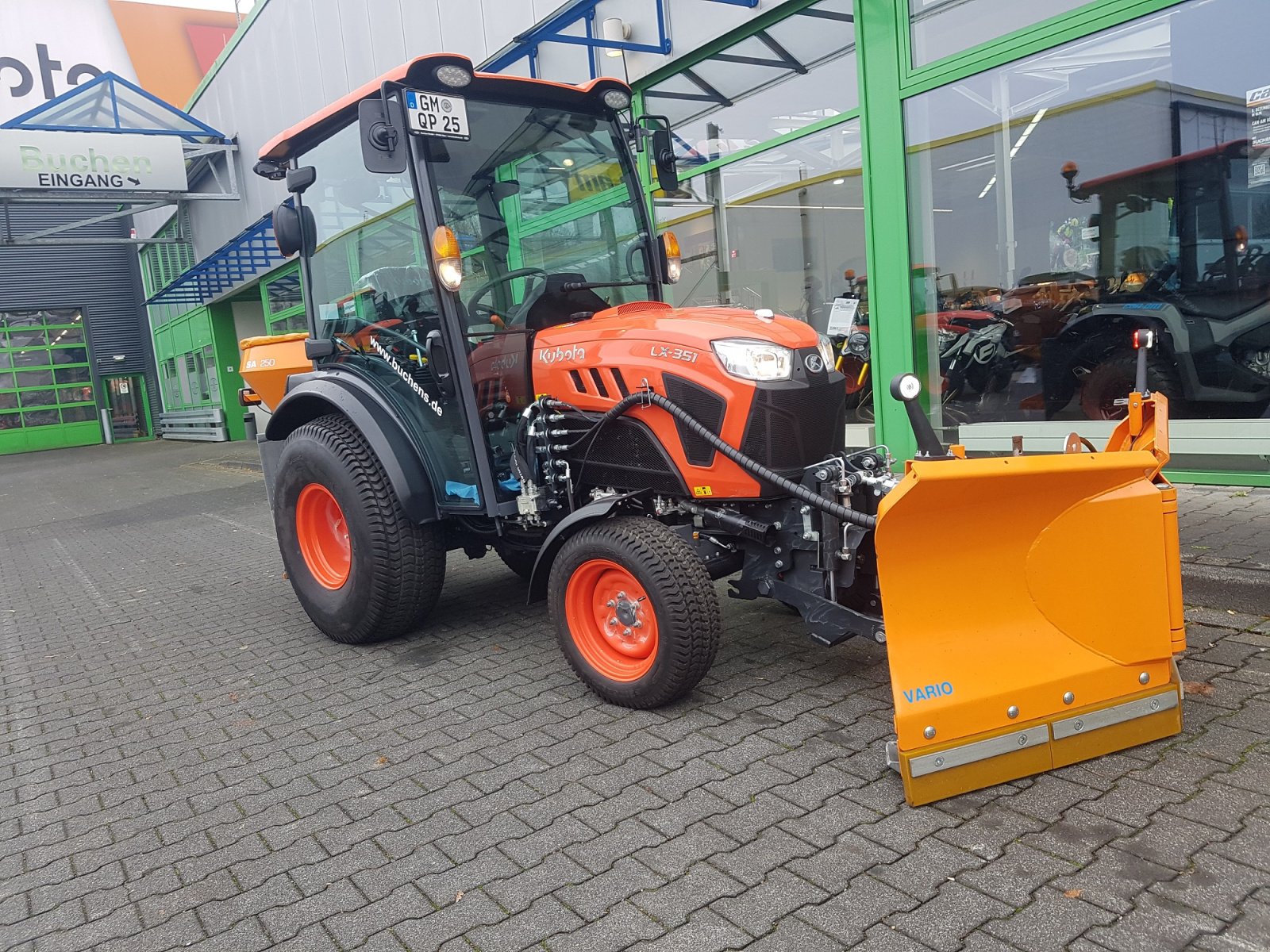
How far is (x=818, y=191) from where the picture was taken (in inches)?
295

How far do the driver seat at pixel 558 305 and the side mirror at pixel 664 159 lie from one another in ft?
2.48

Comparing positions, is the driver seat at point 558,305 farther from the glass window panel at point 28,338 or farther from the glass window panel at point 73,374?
the glass window panel at point 73,374

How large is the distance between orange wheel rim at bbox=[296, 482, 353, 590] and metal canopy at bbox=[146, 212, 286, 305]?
11244 mm

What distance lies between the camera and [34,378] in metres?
27.2

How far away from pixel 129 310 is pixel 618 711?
30.6 meters

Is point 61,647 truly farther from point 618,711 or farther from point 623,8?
point 623,8

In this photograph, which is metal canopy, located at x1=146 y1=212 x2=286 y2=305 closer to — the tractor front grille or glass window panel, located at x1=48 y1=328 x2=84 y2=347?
glass window panel, located at x1=48 y1=328 x2=84 y2=347

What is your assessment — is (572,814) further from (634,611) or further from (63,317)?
(63,317)

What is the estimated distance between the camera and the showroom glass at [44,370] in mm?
26656

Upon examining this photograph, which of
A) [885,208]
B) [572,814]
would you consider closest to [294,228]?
[572,814]

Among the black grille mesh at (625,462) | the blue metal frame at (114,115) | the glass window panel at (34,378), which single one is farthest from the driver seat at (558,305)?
the glass window panel at (34,378)

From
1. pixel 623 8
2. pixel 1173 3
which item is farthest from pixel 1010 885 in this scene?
pixel 623 8

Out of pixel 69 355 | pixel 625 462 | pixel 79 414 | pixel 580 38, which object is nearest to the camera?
pixel 625 462

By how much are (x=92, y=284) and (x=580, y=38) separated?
26.0 meters
